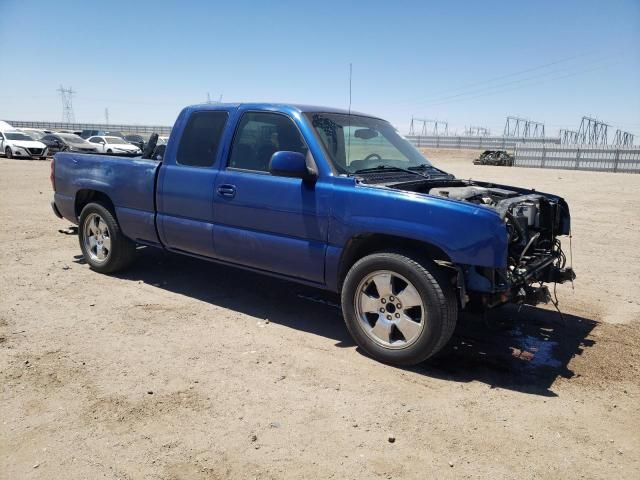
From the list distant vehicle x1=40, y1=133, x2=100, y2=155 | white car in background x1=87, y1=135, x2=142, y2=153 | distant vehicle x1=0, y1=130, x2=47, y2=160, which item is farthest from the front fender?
distant vehicle x1=40, y1=133, x2=100, y2=155

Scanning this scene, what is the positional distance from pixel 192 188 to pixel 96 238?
1960 mm

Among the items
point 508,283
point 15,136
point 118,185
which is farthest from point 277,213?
point 15,136

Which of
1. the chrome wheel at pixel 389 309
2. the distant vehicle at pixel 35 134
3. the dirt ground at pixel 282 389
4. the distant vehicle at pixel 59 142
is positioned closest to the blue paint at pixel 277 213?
the chrome wheel at pixel 389 309

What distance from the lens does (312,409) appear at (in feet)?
11.0

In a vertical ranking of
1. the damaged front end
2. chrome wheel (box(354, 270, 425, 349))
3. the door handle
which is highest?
the door handle

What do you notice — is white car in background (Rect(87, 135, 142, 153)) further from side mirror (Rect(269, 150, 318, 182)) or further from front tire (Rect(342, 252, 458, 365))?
front tire (Rect(342, 252, 458, 365))

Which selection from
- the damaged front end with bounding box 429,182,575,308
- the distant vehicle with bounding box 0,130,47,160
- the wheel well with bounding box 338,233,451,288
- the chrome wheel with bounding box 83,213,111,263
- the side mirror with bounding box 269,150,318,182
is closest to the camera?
the damaged front end with bounding box 429,182,575,308

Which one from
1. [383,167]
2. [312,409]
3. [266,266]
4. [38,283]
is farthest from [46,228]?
[312,409]

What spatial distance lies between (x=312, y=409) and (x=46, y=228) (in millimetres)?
7483

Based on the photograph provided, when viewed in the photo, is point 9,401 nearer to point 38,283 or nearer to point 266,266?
point 266,266

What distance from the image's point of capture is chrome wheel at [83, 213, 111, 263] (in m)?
6.14

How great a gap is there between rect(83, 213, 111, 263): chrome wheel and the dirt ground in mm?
335

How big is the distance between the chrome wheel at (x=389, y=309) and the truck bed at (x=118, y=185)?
103 inches

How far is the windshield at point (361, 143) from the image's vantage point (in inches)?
178
